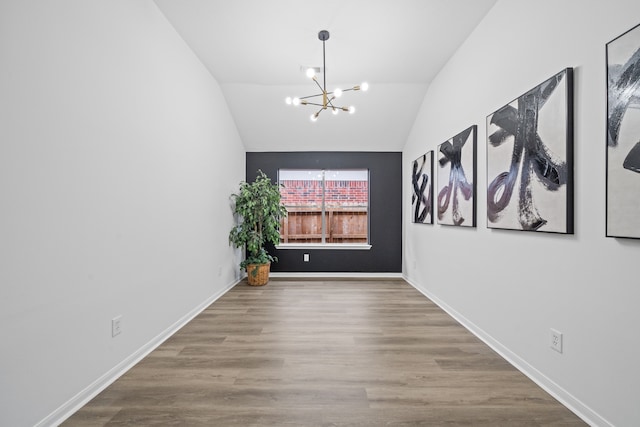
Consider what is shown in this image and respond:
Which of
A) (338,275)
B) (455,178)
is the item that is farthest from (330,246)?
(455,178)

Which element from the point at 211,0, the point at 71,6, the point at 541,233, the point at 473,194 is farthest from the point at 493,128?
the point at 71,6

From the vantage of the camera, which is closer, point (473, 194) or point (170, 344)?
point (170, 344)

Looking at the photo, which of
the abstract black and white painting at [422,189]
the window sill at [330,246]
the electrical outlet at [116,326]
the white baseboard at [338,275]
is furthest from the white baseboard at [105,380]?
the abstract black and white painting at [422,189]

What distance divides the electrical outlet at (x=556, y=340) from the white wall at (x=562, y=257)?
0.13 ft

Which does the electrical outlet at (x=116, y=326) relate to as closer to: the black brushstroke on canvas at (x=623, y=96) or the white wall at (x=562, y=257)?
the white wall at (x=562, y=257)

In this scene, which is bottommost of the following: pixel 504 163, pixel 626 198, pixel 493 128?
pixel 626 198

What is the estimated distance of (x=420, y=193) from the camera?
427 cm

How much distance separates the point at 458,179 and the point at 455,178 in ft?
0.25

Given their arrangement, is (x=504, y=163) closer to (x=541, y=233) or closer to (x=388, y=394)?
(x=541, y=233)

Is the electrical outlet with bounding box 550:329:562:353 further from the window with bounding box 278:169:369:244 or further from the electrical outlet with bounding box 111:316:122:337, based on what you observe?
the window with bounding box 278:169:369:244

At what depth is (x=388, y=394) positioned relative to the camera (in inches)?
70.9

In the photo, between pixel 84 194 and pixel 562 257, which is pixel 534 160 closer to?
pixel 562 257

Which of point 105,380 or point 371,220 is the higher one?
point 371,220

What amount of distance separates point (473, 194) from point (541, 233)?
875 mm
